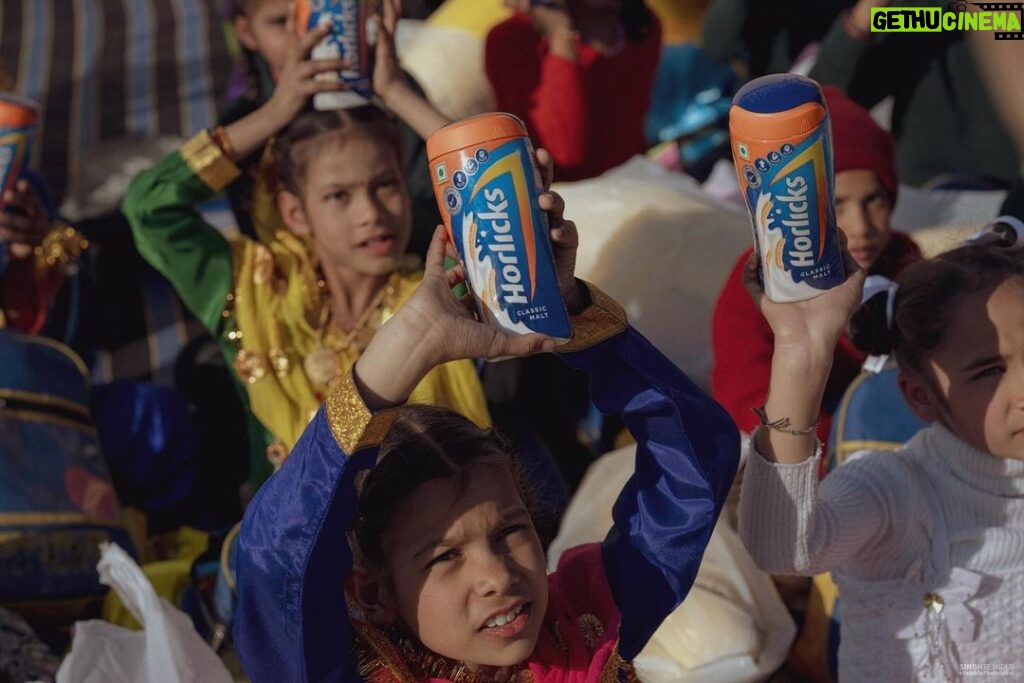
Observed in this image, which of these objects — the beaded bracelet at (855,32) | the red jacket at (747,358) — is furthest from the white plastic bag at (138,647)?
the beaded bracelet at (855,32)

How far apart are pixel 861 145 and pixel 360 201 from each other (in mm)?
871

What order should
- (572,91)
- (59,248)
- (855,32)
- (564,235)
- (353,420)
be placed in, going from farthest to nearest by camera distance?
(855,32)
(572,91)
(59,248)
(564,235)
(353,420)

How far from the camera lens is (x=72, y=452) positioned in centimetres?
225

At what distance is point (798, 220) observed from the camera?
1.35 m

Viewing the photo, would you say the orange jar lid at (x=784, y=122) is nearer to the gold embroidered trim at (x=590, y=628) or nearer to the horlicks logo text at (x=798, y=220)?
the horlicks logo text at (x=798, y=220)

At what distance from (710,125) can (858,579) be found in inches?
93.5

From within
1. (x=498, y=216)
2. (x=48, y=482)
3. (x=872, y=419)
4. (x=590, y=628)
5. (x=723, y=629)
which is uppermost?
(x=498, y=216)

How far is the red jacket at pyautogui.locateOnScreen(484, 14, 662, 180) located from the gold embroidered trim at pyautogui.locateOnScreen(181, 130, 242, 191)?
0.93m

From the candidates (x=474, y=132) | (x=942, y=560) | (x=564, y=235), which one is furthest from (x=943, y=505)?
(x=474, y=132)

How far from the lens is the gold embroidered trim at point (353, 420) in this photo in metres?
1.23

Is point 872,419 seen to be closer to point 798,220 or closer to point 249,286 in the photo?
point 798,220

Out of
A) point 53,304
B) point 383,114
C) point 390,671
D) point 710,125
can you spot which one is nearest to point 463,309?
point 390,671

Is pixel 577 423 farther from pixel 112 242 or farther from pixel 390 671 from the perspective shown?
pixel 390 671

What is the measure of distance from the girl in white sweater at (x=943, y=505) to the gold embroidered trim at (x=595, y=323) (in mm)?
189
